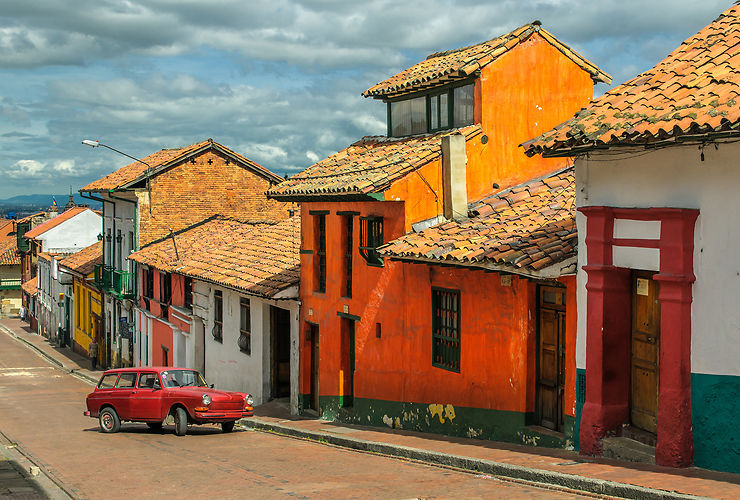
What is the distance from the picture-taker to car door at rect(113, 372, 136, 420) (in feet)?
63.1

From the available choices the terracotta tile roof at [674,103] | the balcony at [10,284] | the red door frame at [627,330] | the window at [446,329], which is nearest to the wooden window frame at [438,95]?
the window at [446,329]

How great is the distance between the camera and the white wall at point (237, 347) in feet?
74.5

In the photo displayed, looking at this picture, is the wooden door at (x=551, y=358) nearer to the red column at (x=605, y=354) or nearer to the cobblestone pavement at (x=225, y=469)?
the red column at (x=605, y=354)

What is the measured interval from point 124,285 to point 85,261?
10.1 metres

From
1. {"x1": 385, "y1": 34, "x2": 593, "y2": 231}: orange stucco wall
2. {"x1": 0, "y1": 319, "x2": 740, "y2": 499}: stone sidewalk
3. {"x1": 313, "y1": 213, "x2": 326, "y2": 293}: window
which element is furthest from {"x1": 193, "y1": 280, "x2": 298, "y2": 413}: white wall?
{"x1": 385, "y1": 34, "x2": 593, "y2": 231}: orange stucco wall

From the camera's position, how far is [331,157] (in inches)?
878

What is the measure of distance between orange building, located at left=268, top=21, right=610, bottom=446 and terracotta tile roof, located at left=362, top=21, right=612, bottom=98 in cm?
5

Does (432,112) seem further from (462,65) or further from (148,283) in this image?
(148,283)

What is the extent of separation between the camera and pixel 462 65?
18.8 meters

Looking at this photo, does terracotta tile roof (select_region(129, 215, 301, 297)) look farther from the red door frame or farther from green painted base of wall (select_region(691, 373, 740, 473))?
green painted base of wall (select_region(691, 373, 740, 473))

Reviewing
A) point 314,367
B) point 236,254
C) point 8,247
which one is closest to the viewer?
point 314,367

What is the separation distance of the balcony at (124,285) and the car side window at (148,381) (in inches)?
759

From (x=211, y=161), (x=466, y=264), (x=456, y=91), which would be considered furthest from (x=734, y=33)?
(x=211, y=161)

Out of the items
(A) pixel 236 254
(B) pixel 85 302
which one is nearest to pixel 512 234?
(A) pixel 236 254
